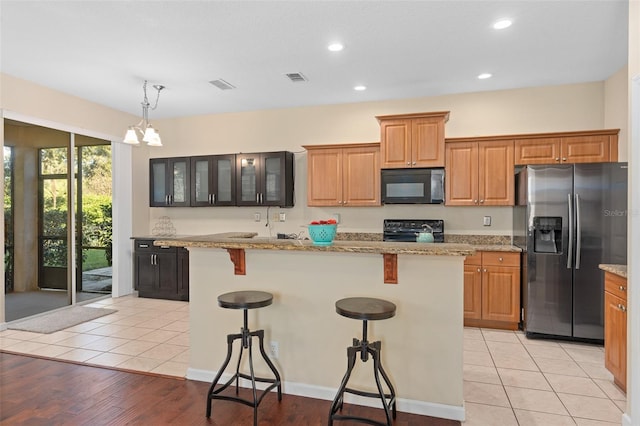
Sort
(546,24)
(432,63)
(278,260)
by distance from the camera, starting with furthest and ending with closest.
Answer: (432,63)
(546,24)
(278,260)

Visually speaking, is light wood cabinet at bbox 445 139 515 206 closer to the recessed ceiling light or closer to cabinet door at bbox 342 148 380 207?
cabinet door at bbox 342 148 380 207

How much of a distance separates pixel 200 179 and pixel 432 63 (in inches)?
144

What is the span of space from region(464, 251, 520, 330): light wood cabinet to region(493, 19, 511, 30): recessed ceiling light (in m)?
2.30

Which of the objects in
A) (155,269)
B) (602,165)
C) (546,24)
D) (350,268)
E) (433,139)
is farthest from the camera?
(155,269)

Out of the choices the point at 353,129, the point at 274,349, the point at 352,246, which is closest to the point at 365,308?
the point at 352,246

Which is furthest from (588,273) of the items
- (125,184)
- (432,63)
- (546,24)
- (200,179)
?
(125,184)

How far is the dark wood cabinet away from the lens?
5.43 metres

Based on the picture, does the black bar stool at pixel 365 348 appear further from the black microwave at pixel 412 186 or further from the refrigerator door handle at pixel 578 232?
the refrigerator door handle at pixel 578 232

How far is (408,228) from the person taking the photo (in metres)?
4.87

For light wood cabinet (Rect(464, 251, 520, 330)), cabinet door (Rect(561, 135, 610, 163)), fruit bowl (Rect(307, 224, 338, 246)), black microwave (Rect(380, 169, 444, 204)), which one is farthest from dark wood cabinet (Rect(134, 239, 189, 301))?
cabinet door (Rect(561, 135, 610, 163))

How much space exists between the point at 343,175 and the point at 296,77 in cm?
138

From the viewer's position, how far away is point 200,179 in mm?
5645

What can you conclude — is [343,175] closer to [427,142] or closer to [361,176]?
[361,176]

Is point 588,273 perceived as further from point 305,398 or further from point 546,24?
point 305,398
